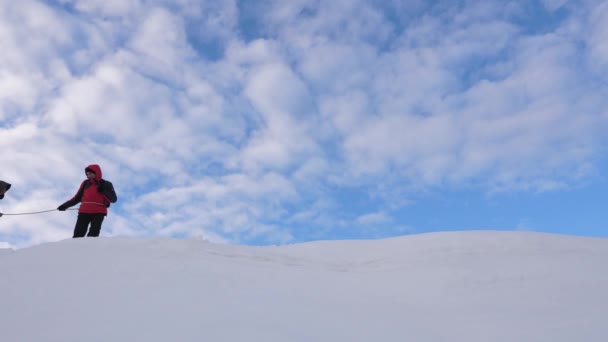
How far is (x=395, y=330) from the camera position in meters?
3.35

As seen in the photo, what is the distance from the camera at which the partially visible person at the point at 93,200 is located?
729cm

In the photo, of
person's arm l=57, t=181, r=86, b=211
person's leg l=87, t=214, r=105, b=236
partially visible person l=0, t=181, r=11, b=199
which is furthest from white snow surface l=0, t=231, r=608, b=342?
partially visible person l=0, t=181, r=11, b=199

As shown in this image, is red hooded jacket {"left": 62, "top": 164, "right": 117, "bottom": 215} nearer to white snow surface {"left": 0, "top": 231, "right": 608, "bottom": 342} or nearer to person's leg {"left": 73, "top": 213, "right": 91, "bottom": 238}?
person's leg {"left": 73, "top": 213, "right": 91, "bottom": 238}

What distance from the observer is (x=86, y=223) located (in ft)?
24.0

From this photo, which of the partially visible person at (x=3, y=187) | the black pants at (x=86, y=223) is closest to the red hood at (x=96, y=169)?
the black pants at (x=86, y=223)

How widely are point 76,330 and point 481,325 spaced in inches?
108

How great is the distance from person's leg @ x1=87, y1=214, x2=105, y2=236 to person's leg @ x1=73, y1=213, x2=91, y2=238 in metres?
0.09

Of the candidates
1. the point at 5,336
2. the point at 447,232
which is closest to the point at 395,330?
the point at 5,336

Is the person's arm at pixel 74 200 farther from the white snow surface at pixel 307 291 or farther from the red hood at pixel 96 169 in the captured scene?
the white snow surface at pixel 307 291

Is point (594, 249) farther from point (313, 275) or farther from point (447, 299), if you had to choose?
point (313, 275)

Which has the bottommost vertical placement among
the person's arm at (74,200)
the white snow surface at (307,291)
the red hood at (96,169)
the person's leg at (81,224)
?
the white snow surface at (307,291)

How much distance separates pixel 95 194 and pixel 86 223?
46 centimetres

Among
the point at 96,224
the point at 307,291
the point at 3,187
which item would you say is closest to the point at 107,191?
the point at 96,224

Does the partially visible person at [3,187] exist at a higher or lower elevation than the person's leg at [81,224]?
higher
